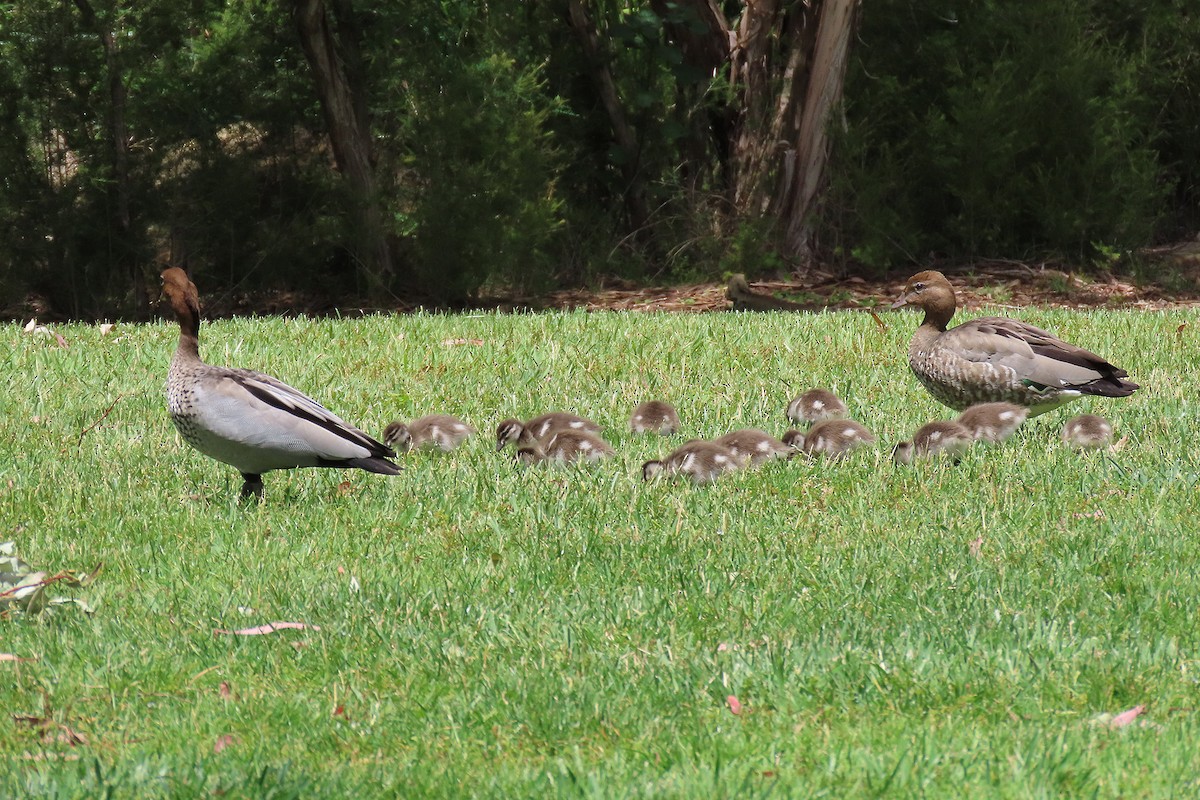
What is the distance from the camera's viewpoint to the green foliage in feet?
58.4

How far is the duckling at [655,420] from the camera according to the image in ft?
25.1

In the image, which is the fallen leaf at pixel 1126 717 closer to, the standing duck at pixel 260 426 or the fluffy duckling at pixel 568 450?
the standing duck at pixel 260 426

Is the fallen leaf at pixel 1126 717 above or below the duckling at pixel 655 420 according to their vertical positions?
above

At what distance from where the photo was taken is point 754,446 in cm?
671

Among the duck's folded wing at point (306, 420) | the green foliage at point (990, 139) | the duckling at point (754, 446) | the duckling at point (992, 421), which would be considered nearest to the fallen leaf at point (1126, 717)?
the duckling at point (754, 446)

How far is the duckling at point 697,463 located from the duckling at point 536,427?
0.91 meters

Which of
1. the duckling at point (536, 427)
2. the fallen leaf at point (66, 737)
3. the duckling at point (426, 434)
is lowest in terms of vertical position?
the fallen leaf at point (66, 737)

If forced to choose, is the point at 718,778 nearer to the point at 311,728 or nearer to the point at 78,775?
the point at 311,728

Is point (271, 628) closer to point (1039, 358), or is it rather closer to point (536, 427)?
point (536, 427)

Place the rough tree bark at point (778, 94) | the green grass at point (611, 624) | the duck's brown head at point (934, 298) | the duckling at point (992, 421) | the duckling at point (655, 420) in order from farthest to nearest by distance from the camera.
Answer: the rough tree bark at point (778, 94), the duck's brown head at point (934, 298), the duckling at point (655, 420), the duckling at point (992, 421), the green grass at point (611, 624)

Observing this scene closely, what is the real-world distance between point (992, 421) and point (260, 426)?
3.54 m

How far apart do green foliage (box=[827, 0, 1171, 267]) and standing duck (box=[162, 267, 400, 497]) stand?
43.9ft

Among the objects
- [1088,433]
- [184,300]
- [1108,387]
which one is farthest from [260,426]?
[1108,387]

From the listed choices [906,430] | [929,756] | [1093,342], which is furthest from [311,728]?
[1093,342]
